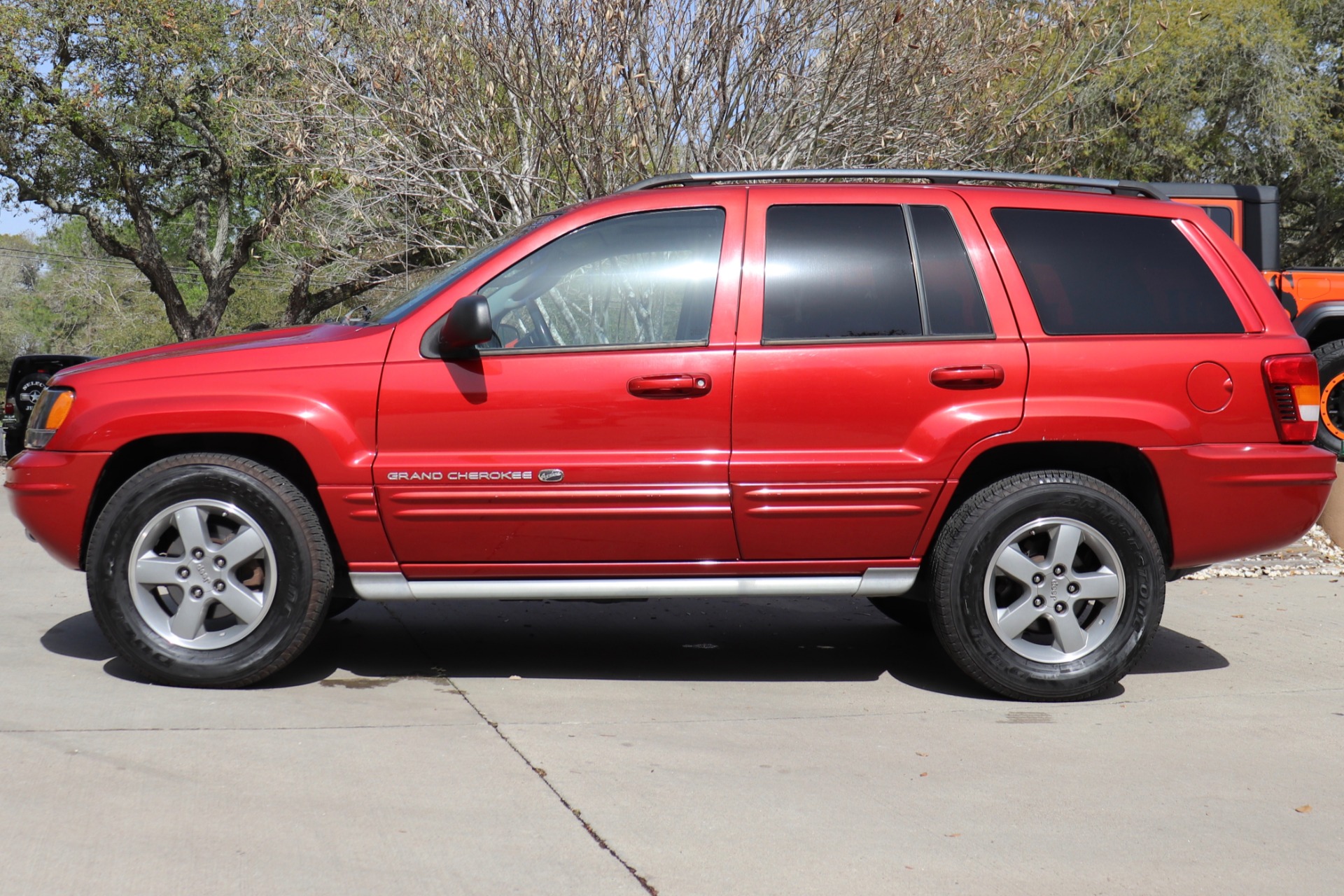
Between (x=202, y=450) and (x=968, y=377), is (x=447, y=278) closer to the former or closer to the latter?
(x=202, y=450)

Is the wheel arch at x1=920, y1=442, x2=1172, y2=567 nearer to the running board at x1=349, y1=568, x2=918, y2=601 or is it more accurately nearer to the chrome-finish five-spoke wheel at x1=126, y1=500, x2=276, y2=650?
the running board at x1=349, y1=568, x2=918, y2=601

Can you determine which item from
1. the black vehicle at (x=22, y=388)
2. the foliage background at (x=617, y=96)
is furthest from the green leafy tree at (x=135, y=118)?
the black vehicle at (x=22, y=388)

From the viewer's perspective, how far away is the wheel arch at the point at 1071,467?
5016 millimetres

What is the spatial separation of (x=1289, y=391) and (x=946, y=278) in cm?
135

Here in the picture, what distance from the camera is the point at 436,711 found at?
15.5 ft

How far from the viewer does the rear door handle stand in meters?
4.86

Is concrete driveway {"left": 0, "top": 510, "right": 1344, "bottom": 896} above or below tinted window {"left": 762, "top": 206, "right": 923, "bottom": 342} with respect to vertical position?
below

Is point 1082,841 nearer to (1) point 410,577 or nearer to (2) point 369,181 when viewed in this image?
(1) point 410,577

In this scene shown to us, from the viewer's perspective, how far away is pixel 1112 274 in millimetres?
5137

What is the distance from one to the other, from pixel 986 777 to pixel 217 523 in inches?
113

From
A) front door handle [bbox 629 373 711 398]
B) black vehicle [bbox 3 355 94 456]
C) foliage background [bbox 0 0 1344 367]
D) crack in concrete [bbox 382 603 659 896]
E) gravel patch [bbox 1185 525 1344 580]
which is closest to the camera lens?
crack in concrete [bbox 382 603 659 896]

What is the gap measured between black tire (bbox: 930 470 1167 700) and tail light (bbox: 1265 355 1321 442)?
2.11ft

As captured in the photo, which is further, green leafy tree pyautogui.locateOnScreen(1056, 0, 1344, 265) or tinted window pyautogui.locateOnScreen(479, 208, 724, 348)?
green leafy tree pyautogui.locateOnScreen(1056, 0, 1344, 265)

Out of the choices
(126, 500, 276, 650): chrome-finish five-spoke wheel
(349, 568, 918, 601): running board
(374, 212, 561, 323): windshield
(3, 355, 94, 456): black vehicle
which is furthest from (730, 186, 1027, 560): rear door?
(3, 355, 94, 456): black vehicle
